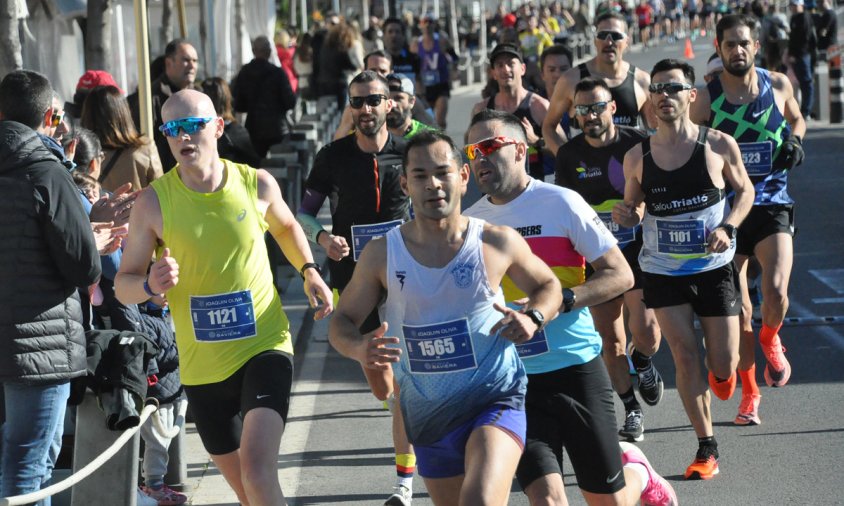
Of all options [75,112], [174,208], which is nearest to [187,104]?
[174,208]

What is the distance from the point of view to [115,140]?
877 cm

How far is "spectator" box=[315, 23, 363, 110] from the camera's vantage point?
2189 centimetres

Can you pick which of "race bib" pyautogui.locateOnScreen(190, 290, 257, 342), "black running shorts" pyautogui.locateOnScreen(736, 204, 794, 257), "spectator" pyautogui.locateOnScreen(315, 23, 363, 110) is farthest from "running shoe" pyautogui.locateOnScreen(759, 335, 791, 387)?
"spectator" pyautogui.locateOnScreen(315, 23, 363, 110)

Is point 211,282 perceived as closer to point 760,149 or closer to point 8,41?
point 760,149

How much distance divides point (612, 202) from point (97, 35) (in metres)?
7.06

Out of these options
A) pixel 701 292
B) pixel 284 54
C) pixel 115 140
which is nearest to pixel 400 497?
pixel 701 292

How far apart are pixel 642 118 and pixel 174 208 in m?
4.86

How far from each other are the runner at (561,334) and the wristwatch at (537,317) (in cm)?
36

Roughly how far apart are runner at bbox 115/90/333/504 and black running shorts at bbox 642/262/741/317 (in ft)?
7.56

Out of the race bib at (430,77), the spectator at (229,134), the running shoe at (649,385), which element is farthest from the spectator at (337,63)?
the running shoe at (649,385)

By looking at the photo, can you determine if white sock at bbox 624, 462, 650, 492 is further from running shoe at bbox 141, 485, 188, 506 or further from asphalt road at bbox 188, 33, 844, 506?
running shoe at bbox 141, 485, 188, 506

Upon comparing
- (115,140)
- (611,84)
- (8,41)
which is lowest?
(115,140)

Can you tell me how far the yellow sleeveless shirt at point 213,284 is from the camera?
6113 mm

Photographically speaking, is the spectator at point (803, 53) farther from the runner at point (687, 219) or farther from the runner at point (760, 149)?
the runner at point (687, 219)
